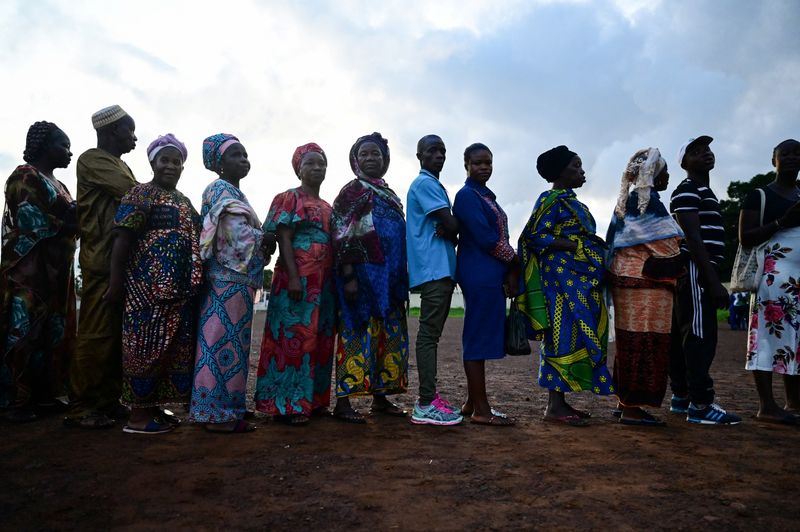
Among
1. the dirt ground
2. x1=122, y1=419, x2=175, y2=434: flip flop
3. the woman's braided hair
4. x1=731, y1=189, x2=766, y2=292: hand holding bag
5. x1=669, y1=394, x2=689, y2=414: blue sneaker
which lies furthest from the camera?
x1=669, y1=394, x2=689, y2=414: blue sneaker

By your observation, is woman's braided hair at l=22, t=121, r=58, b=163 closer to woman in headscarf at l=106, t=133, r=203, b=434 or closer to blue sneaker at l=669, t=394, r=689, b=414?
woman in headscarf at l=106, t=133, r=203, b=434

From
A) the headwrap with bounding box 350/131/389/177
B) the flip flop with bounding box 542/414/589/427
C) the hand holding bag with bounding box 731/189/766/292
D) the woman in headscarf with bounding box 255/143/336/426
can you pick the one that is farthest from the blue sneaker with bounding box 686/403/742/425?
the headwrap with bounding box 350/131/389/177

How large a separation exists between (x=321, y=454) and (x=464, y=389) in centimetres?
301

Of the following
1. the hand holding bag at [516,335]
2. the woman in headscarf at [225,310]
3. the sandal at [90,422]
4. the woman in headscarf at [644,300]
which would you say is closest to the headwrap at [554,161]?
the woman in headscarf at [644,300]

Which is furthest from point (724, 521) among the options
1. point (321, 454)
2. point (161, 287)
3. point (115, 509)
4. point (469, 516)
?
point (161, 287)

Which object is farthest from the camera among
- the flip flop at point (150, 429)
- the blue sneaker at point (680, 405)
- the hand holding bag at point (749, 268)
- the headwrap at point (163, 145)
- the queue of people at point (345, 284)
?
the blue sneaker at point (680, 405)

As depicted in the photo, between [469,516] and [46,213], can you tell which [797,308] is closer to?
[469,516]

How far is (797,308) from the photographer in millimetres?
4570

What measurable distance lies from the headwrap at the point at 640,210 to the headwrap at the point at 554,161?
512 millimetres

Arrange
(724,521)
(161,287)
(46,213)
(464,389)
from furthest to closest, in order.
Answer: (464,389), (46,213), (161,287), (724,521)

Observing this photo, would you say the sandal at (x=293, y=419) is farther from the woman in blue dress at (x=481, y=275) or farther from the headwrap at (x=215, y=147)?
the headwrap at (x=215, y=147)

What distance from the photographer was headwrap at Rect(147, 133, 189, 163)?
4071 mm

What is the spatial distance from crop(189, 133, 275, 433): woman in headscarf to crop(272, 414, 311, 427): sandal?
31 cm

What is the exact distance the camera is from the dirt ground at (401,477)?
2287 mm
